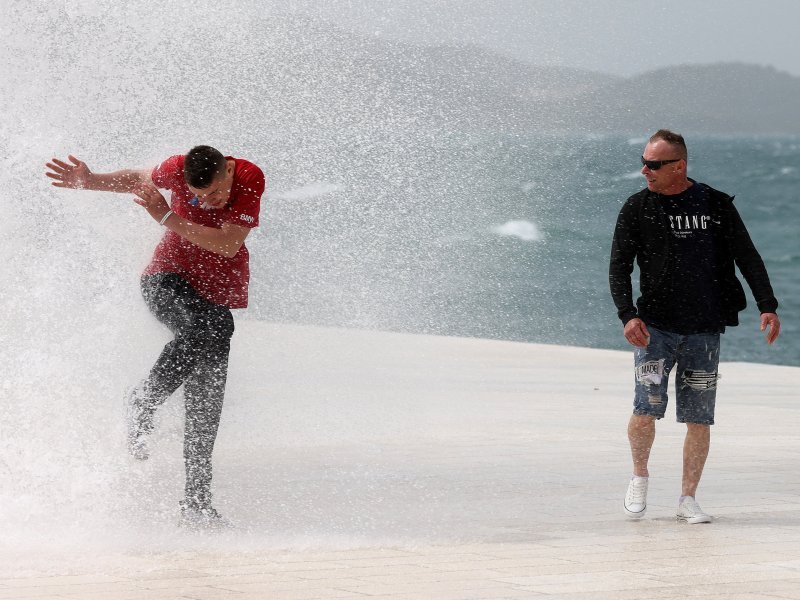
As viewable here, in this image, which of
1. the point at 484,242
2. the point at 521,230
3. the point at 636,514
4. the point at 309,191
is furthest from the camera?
the point at 484,242

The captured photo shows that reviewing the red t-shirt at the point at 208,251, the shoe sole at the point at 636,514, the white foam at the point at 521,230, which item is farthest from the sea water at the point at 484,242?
the red t-shirt at the point at 208,251

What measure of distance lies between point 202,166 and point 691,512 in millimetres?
2690

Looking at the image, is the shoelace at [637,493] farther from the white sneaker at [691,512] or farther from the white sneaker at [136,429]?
the white sneaker at [136,429]

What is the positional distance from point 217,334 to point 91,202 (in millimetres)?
1881

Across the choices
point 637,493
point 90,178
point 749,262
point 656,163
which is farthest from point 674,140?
point 90,178

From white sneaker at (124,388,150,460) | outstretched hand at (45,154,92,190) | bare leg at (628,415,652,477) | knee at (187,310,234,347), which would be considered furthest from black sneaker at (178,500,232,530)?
bare leg at (628,415,652,477)

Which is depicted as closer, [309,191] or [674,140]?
[674,140]

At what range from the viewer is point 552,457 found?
8.61 meters

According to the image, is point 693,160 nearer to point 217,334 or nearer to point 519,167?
point 519,167

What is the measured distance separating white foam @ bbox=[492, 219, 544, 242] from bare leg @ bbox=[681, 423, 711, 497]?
53.6 meters

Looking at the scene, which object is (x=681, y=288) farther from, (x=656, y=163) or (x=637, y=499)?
(x=637, y=499)

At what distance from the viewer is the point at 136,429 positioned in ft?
20.9

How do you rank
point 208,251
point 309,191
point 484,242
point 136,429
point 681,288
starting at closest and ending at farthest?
point 208,251
point 136,429
point 681,288
point 309,191
point 484,242

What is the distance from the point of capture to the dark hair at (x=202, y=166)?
5.98 m
